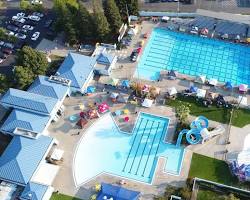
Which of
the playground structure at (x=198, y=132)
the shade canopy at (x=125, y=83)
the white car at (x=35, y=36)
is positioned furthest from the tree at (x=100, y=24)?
the playground structure at (x=198, y=132)

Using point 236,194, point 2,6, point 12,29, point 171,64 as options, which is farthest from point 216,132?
point 2,6

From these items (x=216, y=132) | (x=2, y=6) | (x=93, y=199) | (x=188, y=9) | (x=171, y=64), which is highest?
(x=188, y=9)

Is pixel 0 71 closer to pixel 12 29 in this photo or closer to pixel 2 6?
pixel 12 29

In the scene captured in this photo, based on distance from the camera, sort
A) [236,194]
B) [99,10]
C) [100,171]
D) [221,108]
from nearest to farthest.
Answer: [236,194] → [100,171] → [221,108] → [99,10]

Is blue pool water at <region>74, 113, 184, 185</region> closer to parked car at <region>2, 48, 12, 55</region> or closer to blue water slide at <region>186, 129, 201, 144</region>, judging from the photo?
blue water slide at <region>186, 129, 201, 144</region>

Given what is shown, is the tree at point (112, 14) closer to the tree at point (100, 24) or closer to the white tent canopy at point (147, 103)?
the tree at point (100, 24)

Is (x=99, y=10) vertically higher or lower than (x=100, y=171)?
higher

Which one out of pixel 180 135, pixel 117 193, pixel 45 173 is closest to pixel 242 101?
pixel 180 135
